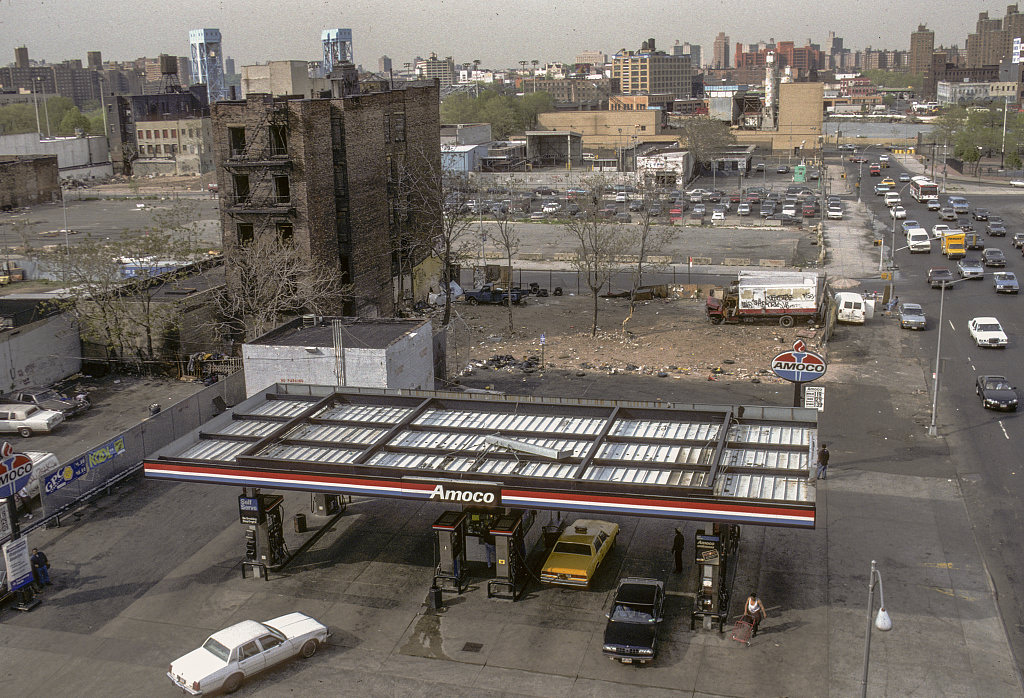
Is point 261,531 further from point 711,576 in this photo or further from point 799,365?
point 799,365

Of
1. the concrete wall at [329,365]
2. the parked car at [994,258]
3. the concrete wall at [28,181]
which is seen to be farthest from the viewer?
the concrete wall at [28,181]

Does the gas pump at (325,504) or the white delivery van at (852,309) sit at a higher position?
the white delivery van at (852,309)

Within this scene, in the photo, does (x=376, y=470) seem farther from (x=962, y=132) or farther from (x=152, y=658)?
(x=962, y=132)

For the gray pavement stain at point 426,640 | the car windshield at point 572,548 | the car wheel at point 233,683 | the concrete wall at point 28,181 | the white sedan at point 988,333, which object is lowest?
the gray pavement stain at point 426,640

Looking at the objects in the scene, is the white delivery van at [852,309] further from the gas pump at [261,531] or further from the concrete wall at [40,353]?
the concrete wall at [40,353]

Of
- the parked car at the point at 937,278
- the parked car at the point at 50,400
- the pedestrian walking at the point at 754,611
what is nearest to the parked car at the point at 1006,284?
the parked car at the point at 937,278

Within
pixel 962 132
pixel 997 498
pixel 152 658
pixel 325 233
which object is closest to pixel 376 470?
pixel 152 658
